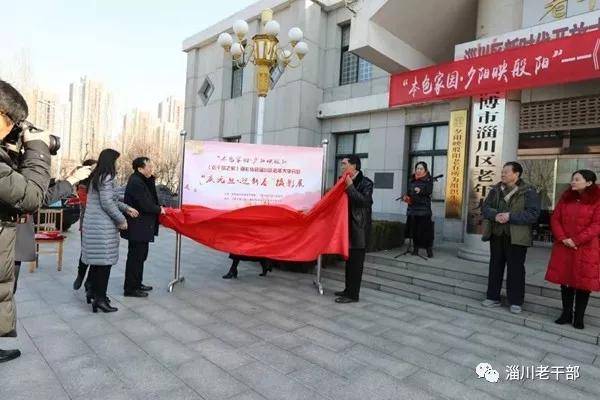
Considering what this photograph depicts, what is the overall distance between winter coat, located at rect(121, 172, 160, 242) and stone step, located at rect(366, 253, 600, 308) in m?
3.51

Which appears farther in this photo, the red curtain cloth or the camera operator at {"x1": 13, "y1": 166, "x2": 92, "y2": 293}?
the red curtain cloth

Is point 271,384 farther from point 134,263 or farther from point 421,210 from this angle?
point 421,210

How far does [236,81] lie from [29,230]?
14.9m

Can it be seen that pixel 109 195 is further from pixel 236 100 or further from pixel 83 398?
pixel 236 100

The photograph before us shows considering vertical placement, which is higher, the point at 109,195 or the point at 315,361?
the point at 109,195

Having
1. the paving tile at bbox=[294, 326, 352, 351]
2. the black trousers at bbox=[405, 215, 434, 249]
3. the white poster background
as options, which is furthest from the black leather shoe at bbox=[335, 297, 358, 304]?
the black trousers at bbox=[405, 215, 434, 249]

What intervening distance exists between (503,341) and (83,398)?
12.1ft

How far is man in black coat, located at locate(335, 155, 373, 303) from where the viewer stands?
5.06 meters

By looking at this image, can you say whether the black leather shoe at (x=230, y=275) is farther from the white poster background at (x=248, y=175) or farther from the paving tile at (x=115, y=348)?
the paving tile at (x=115, y=348)

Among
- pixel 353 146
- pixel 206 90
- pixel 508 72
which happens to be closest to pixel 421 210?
pixel 508 72

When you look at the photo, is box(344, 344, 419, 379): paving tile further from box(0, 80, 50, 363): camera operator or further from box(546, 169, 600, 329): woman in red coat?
box(0, 80, 50, 363): camera operator

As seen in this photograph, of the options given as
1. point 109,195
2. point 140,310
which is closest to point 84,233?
point 109,195

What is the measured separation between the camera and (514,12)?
22.1 ft

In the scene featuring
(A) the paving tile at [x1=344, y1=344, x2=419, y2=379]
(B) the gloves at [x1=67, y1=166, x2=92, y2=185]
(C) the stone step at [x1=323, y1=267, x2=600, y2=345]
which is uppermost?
(B) the gloves at [x1=67, y1=166, x2=92, y2=185]
